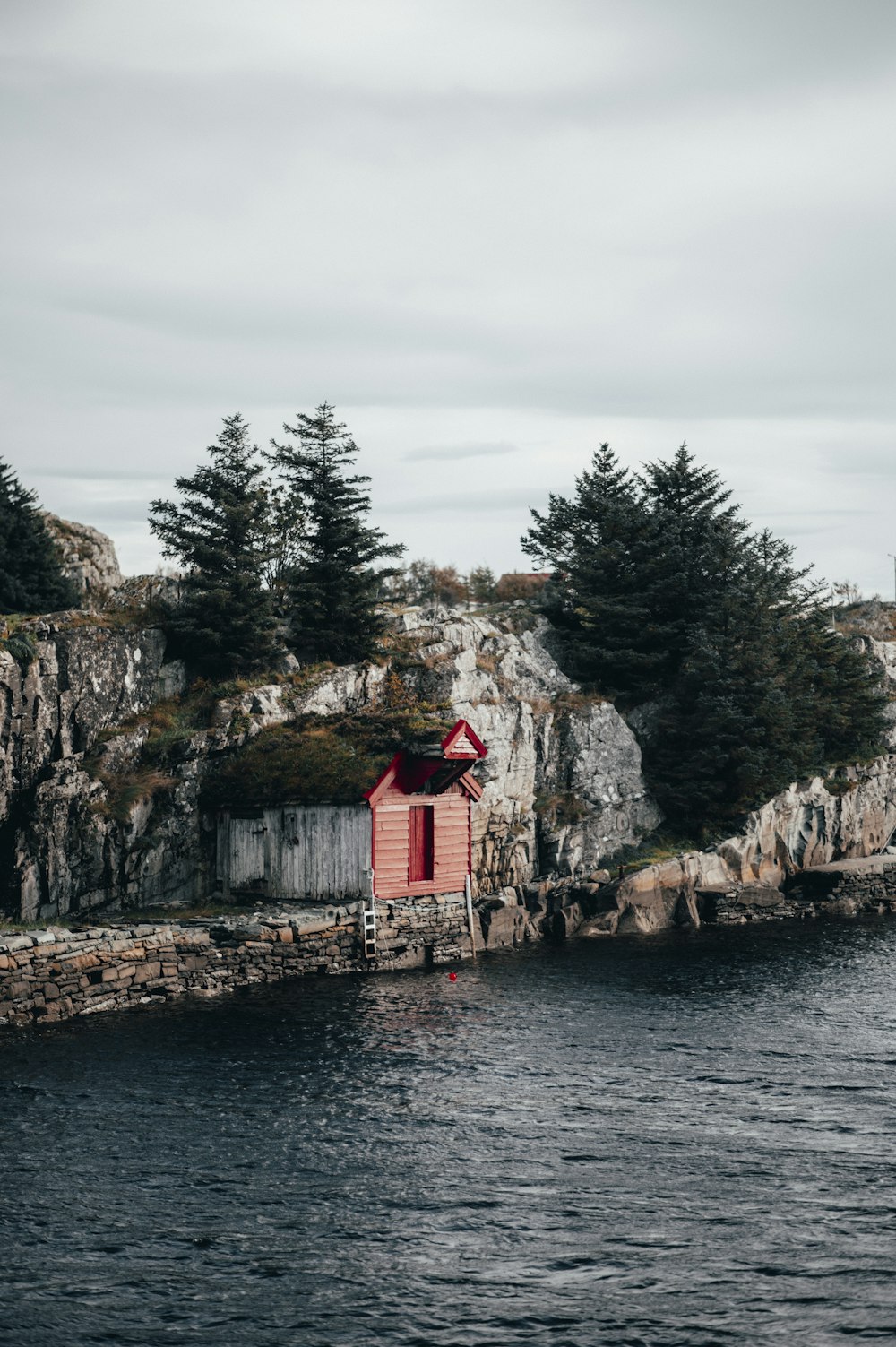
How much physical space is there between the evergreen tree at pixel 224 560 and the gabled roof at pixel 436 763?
10934 mm

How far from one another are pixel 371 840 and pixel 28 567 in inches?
Answer: 907

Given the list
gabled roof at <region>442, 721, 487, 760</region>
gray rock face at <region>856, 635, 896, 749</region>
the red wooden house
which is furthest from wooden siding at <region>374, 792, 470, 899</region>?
gray rock face at <region>856, 635, 896, 749</region>

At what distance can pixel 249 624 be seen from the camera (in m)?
50.4

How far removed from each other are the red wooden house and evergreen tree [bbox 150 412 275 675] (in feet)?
37.1

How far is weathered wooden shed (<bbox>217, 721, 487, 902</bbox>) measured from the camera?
41844 millimetres

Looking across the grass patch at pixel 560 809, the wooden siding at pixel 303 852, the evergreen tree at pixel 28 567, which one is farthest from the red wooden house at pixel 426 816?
the evergreen tree at pixel 28 567

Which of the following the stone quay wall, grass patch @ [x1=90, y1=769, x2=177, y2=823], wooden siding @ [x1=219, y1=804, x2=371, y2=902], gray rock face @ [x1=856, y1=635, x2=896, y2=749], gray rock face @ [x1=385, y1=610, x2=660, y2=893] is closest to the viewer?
the stone quay wall

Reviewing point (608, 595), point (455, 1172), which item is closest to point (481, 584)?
point (608, 595)

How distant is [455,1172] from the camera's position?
72.2 feet

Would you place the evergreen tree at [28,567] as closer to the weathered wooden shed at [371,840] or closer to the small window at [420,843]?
the weathered wooden shed at [371,840]

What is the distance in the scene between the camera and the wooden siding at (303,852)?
41.8 meters

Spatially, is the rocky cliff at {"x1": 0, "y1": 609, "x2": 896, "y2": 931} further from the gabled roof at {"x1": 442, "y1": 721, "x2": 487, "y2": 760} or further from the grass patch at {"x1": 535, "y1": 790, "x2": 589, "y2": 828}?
the gabled roof at {"x1": 442, "y1": 721, "x2": 487, "y2": 760}

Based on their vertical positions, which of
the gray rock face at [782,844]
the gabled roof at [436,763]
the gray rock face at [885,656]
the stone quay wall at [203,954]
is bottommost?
the stone quay wall at [203,954]

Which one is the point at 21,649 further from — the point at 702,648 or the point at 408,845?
the point at 702,648
